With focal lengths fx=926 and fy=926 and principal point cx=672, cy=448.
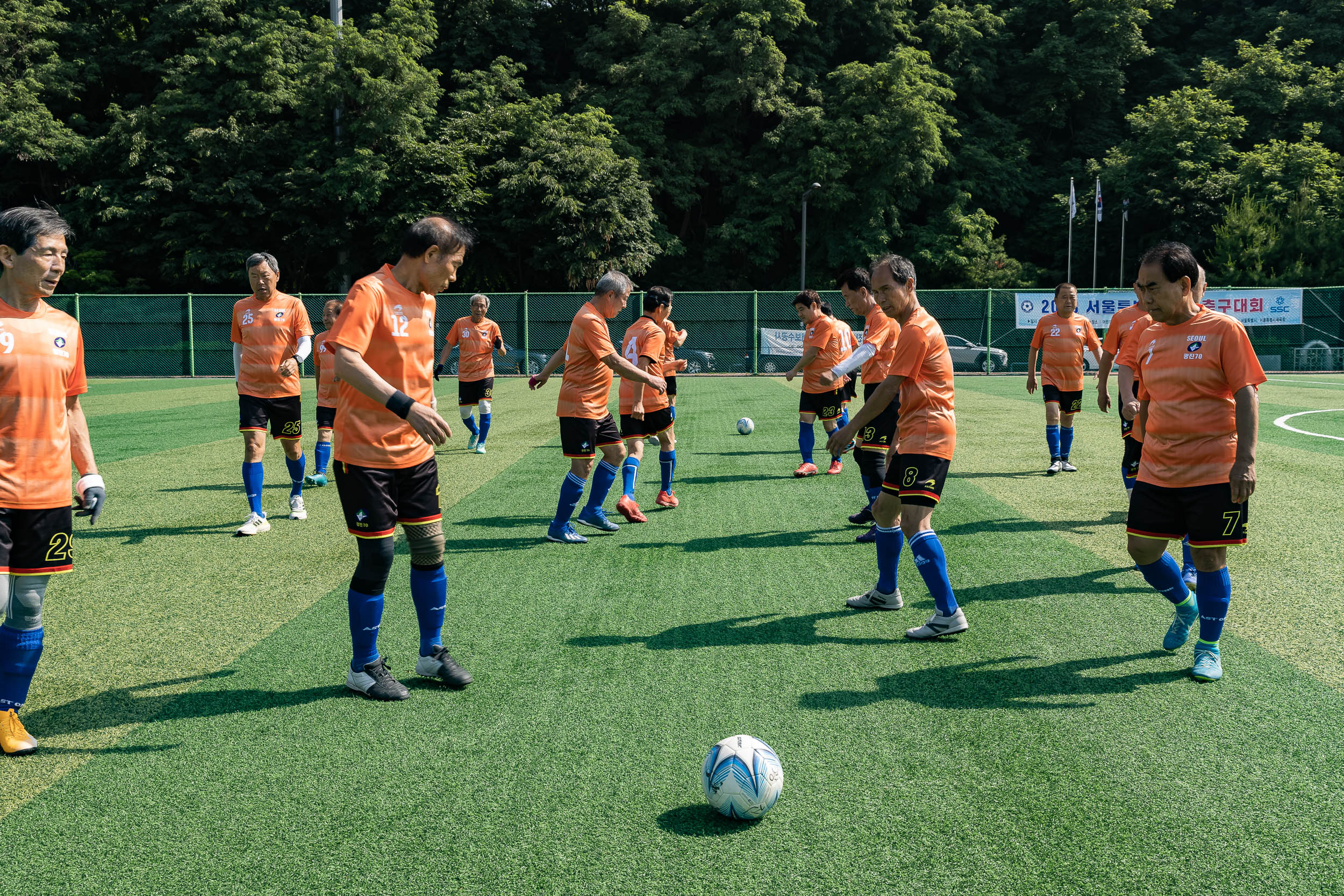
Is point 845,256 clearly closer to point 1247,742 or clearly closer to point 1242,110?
point 1242,110

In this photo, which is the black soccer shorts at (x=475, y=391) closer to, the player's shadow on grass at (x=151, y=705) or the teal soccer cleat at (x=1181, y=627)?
the player's shadow on grass at (x=151, y=705)

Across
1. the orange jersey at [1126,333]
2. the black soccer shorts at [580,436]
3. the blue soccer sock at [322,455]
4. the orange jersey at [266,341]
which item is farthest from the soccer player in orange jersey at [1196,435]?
the blue soccer sock at [322,455]

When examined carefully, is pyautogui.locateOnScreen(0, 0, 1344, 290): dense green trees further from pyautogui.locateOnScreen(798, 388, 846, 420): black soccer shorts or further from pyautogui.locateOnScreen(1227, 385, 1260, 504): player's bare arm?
pyautogui.locateOnScreen(1227, 385, 1260, 504): player's bare arm

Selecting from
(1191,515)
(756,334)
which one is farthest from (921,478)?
(756,334)

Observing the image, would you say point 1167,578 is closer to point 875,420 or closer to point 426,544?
point 875,420

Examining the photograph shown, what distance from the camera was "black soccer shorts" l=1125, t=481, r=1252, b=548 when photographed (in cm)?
413

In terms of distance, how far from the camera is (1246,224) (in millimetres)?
36125

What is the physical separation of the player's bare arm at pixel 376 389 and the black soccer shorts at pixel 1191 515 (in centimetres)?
319

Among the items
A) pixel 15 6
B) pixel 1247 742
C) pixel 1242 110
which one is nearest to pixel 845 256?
pixel 1242 110

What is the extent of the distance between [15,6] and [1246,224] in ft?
158

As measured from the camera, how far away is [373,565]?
4102mm

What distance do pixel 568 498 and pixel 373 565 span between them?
3147 mm

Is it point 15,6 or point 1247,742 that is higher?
point 15,6

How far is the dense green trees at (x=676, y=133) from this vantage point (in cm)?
3447
